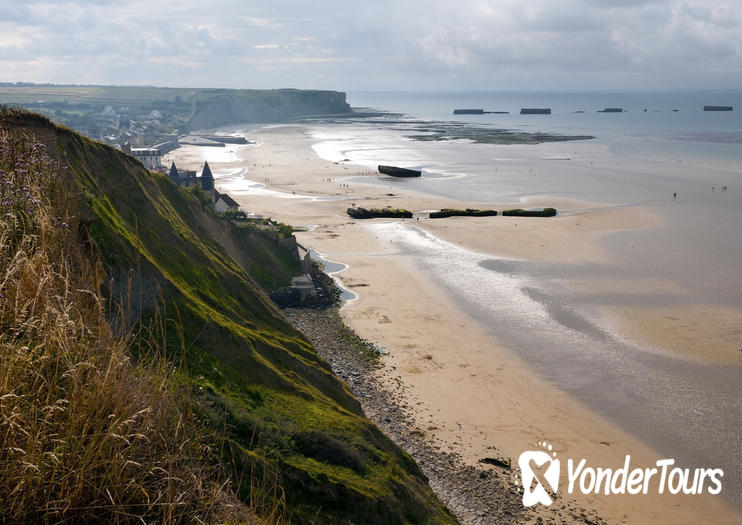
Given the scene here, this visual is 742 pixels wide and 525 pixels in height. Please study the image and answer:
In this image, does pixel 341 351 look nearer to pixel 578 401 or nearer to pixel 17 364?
pixel 578 401

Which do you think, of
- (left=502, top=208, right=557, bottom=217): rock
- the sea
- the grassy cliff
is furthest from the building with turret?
(left=502, top=208, right=557, bottom=217): rock

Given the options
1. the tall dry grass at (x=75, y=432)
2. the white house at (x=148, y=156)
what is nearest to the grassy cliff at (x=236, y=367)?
the tall dry grass at (x=75, y=432)

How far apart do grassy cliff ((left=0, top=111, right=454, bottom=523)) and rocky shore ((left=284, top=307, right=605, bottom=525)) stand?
1.44 meters

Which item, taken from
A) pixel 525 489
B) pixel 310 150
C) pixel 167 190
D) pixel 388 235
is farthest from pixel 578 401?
pixel 310 150

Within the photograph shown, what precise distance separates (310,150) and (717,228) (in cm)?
7904

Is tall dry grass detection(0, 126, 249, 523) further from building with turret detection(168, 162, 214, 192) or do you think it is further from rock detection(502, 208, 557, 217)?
rock detection(502, 208, 557, 217)

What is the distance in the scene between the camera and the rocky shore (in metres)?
14.9

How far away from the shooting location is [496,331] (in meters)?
27.1

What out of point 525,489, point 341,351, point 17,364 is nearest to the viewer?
point 17,364

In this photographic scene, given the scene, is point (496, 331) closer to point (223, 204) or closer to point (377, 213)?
point (223, 204)

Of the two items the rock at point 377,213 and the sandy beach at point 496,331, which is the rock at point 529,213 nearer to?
the sandy beach at point 496,331

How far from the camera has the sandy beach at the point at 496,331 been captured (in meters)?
18.0

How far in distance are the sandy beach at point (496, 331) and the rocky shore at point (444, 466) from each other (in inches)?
12.6

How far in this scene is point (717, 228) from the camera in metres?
47.0
